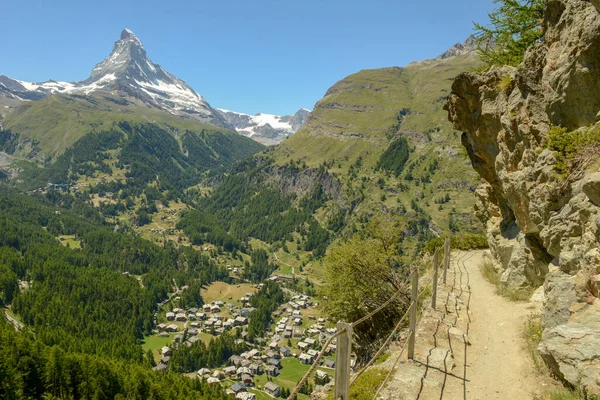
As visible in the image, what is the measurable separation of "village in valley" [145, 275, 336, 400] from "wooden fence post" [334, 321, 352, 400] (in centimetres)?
11041

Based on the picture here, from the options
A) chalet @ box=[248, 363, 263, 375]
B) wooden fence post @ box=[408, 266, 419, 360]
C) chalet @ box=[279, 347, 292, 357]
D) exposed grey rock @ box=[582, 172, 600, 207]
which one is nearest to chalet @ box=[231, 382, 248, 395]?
chalet @ box=[248, 363, 263, 375]

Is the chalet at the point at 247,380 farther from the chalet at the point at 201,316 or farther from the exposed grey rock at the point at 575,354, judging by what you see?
the exposed grey rock at the point at 575,354

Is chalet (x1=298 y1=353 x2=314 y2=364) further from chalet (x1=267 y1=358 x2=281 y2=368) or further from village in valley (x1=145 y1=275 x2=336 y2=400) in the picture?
chalet (x1=267 y1=358 x2=281 y2=368)

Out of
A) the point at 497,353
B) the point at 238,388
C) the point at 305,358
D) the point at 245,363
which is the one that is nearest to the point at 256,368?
the point at 245,363

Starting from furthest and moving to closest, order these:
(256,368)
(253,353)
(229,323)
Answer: (229,323) → (253,353) → (256,368)

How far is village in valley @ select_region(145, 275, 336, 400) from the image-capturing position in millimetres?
128875

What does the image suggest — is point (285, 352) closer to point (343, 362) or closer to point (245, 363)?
point (245, 363)

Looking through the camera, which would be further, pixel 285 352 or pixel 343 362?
pixel 285 352

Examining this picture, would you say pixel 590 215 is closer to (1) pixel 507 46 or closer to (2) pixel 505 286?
(2) pixel 505 286

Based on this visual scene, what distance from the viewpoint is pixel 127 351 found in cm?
13425

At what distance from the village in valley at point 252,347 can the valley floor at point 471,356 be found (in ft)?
325

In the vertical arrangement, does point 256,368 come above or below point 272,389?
below

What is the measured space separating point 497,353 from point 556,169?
852 cm

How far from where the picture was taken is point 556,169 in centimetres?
1551
